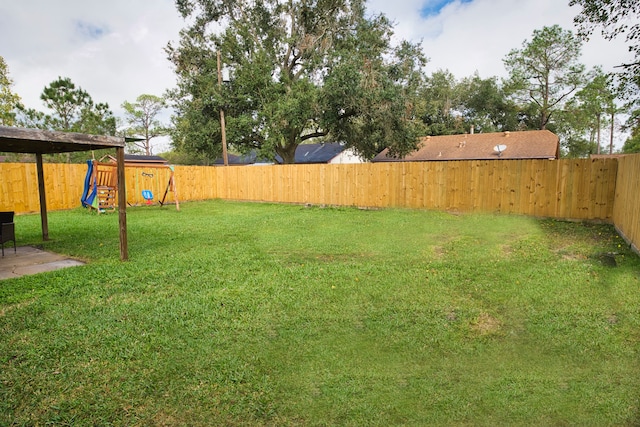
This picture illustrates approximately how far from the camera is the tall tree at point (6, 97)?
20.8 m

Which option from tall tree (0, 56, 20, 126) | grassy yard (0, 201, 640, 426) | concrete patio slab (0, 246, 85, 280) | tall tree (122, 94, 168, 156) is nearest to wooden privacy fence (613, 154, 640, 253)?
grassy yard (0, 201, 640, 426)

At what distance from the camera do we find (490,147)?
77.5 feet

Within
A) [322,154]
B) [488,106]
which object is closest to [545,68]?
[488,106]

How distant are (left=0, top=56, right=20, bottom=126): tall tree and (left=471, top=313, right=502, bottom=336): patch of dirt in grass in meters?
27.1

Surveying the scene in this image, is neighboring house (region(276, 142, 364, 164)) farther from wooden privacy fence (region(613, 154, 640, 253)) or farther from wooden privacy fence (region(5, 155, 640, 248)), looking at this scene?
wooden privacy fence (region(613, 154, 640, 253))

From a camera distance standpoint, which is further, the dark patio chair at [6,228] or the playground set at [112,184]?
the playground set at [112,184]

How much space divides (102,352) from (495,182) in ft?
33.1

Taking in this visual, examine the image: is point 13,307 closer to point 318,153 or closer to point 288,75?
point 288,75

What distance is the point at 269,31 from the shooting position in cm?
1995

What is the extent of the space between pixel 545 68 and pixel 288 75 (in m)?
22.3

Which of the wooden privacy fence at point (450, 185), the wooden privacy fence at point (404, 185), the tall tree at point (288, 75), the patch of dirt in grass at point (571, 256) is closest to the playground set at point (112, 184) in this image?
the wooden privacy fence at point (404, 185)

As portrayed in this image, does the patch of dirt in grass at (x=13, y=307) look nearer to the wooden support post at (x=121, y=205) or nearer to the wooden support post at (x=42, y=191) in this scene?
the wooden support post at (x=121, y=205)

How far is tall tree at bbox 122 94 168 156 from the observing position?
42938 millimetres

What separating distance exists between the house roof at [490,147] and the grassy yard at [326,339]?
1785 centimetres
